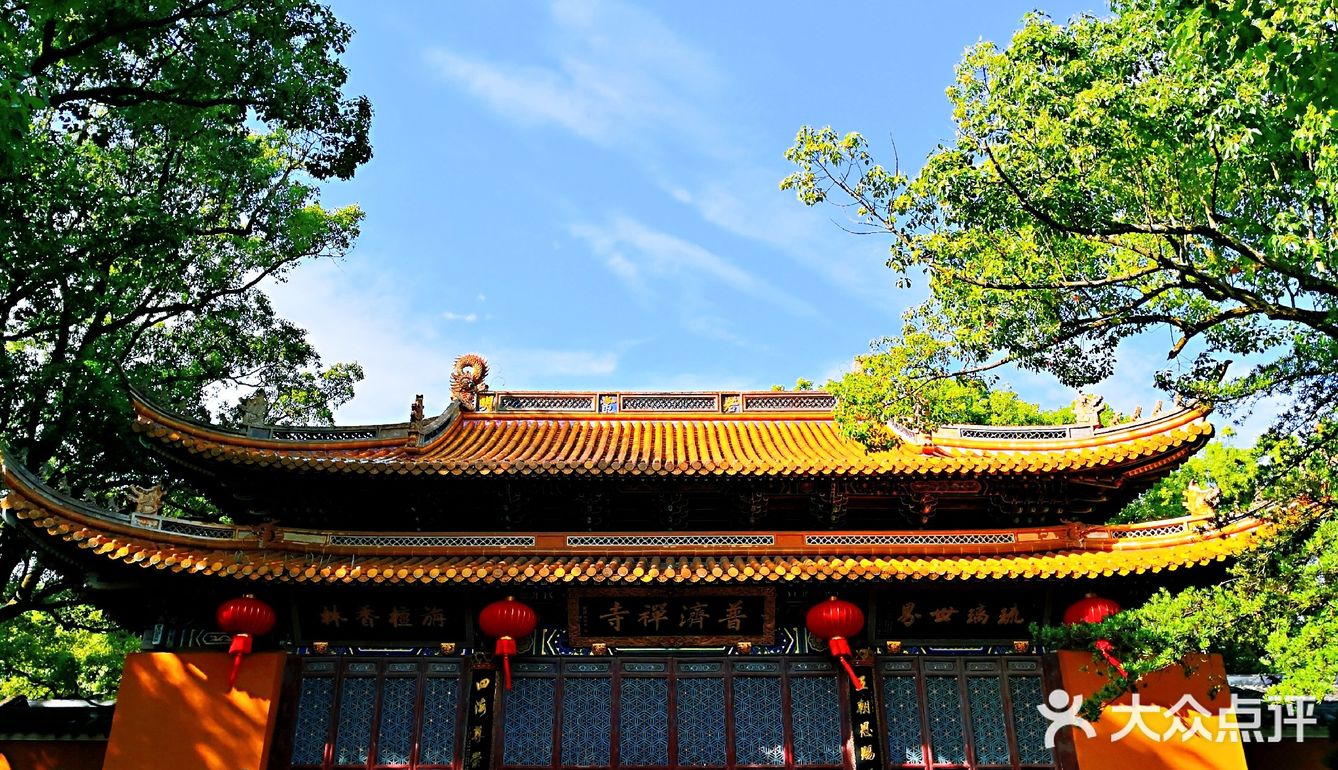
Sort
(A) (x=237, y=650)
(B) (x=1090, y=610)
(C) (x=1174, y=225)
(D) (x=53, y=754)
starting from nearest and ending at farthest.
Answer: (C) (x=1174, y=225) → (A) (x=237, y=650) → (B) (x=1090, y=610) → (D) (x=53, y=754)

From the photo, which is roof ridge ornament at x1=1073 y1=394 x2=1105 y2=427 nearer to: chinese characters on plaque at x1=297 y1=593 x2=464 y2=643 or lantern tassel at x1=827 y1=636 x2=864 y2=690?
lantern tassel at x1=827 y1=636 x2=864 y2=690

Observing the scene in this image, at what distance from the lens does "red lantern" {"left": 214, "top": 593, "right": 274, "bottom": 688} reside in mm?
8273

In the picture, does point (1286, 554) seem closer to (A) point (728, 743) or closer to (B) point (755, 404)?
(A) point (728, 743)

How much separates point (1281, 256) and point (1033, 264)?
1.81m

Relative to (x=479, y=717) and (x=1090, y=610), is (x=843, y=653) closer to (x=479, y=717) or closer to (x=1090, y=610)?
(x=1090, y=610)

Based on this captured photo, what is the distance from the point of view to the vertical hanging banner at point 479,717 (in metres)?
8.30

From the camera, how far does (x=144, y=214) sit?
34.5 feet

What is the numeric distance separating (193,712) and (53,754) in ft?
7.55

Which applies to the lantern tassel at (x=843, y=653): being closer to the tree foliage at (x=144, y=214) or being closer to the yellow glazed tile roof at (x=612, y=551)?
the yellow glazed tile roof at (x=612, y=551)

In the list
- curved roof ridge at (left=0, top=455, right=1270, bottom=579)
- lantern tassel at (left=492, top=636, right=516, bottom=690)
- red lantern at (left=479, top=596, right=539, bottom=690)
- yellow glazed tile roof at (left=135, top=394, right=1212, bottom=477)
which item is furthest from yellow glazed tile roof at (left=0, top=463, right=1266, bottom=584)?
yellow glazed tile roof at (left=135, top=394, right=1212, bottom=477)

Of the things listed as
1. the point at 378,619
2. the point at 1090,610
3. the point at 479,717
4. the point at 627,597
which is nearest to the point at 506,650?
the point at 479,717

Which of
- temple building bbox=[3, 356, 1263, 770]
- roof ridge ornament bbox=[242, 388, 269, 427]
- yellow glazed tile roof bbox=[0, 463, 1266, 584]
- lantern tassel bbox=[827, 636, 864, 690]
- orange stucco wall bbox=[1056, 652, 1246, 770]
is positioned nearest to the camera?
orange stucco wall bbox=[1056, 652, 1246, 770]

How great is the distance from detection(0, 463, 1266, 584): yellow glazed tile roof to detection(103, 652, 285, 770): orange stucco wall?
1.02m

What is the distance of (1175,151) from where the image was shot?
612cm
